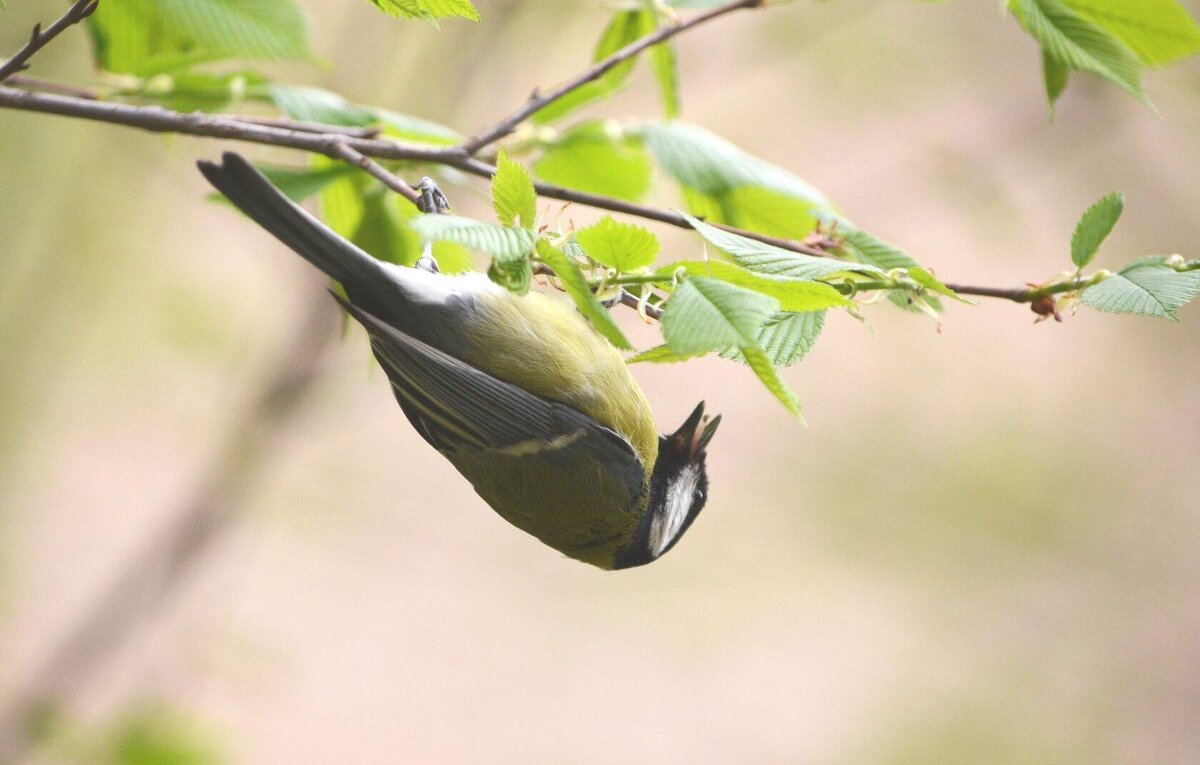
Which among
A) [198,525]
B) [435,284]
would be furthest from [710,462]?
[435,284]

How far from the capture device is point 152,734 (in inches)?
85.5

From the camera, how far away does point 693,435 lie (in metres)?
1.78

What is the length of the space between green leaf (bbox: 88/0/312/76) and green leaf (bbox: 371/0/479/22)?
19.1 inches

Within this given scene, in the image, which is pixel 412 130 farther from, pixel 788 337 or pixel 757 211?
pixel 788 337

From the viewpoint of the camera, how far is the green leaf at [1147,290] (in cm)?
94

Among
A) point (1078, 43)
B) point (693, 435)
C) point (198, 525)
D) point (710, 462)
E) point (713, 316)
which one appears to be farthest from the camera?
point (710, 462)

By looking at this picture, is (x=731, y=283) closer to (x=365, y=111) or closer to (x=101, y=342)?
(x=365, y=111)

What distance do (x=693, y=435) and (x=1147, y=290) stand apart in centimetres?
90

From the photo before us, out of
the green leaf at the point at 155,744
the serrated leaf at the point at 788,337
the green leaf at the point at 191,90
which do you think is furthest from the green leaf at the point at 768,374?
the green leaf at the point at 155,744

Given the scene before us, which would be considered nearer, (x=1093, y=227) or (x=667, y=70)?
(x=1093, y=227)

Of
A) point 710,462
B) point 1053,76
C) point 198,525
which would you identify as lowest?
point 198,525

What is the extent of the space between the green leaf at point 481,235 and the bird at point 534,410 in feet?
2.06

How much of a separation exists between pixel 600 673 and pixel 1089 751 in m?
2.43

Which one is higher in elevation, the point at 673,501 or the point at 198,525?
the point at 673,501
